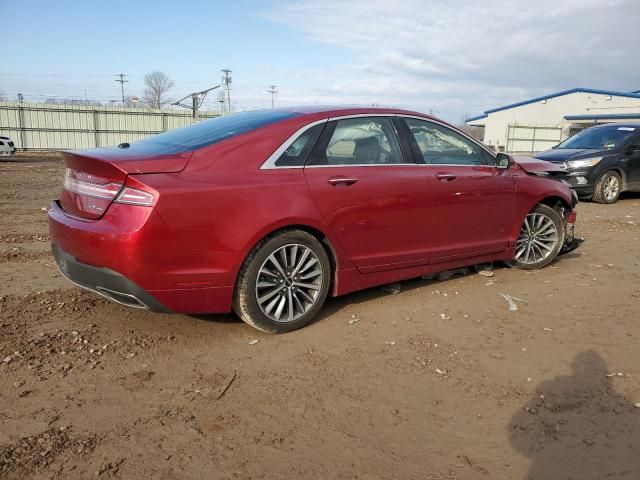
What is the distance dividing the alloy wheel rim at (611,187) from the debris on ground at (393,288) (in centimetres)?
808

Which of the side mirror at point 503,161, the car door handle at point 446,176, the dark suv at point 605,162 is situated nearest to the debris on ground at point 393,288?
the car door handle at point 446,176

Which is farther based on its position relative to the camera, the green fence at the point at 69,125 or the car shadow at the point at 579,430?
the green fence at the point at 69,125

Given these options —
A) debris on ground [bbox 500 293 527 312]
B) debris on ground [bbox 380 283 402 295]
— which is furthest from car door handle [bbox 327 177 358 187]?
debris on ground [bbox 500 293 527 312]

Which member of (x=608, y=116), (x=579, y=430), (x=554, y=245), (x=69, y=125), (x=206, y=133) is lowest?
(x=579, y=430)

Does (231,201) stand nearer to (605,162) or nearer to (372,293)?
(372,293)

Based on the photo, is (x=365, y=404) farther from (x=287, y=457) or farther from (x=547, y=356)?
(x=547, y=356)

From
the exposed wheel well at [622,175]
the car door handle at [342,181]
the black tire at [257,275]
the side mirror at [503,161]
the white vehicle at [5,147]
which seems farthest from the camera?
the white vehicle at [5,147]

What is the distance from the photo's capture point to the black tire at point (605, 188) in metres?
11.0

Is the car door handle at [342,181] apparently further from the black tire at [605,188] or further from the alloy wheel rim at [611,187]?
the alloy wheel rim at [611,187]

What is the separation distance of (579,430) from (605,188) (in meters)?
9.67

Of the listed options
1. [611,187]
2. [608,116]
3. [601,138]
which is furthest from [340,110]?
[608,116]

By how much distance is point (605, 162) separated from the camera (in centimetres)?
1100

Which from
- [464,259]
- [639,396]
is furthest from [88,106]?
[639,396]

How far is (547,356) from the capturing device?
12.2 feet
